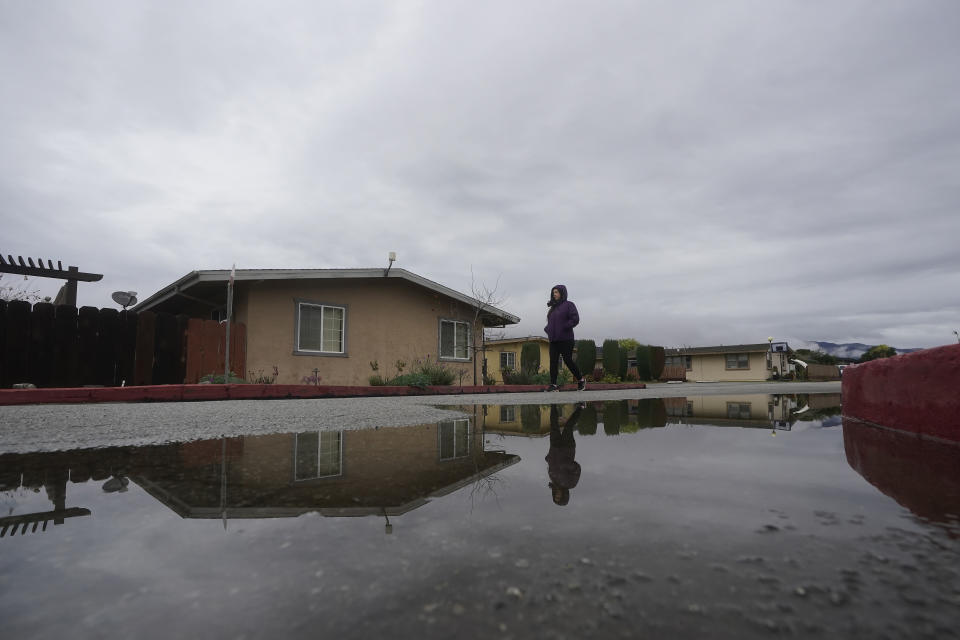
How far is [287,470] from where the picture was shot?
2.10m

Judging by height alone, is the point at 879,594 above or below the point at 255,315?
below

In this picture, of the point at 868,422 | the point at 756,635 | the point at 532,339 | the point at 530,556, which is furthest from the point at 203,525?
the point at 532,339

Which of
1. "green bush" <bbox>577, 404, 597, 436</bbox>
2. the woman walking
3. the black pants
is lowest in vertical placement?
"green bush" <bbox>577, 404, 597, 436</bbox>

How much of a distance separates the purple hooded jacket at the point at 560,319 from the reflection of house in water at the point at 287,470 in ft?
26.4

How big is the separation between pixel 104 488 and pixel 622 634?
6.38ft

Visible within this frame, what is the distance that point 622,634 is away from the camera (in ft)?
2.39

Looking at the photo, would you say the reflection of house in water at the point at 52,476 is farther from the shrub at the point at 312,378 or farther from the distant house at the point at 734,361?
the distant house at the point at 734,361

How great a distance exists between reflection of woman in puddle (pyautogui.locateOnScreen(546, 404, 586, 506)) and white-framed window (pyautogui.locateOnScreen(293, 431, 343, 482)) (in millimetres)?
910

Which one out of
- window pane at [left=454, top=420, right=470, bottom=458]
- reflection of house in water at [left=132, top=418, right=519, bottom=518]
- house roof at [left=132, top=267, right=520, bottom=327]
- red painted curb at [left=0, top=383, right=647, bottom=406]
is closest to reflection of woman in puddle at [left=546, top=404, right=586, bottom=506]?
reflection of house in water at [left=132, top=418, right=519, bottom=518]

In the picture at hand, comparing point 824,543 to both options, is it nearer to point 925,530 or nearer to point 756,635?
point 925,530

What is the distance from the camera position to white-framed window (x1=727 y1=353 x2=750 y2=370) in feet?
155

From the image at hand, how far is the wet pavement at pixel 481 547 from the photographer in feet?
2.62

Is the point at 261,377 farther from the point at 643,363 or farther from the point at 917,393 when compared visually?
the point at 643,363

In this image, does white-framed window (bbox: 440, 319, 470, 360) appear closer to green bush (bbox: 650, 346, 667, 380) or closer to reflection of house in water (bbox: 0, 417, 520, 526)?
reflection of house in water (bbox: 0, 417, 520, 526)
